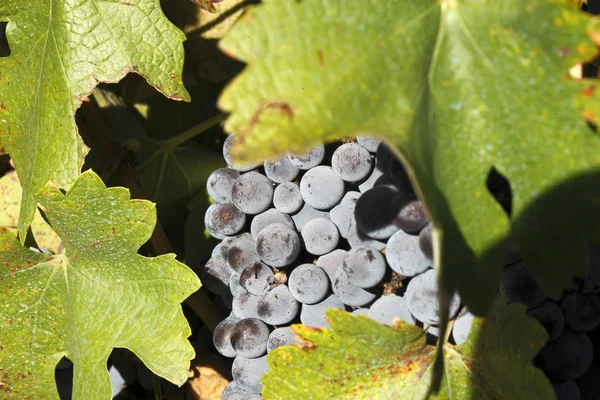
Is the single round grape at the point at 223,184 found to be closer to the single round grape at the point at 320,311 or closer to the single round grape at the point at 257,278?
the single round grape at the point at 257,278

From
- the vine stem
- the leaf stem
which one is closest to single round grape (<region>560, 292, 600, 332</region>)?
the vine stem

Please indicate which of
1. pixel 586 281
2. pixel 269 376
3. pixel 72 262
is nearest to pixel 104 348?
pixel 72 262

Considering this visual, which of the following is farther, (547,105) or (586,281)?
(586,281)

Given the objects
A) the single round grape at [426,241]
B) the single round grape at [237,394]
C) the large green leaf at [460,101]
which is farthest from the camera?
the single round grape at [237,394]

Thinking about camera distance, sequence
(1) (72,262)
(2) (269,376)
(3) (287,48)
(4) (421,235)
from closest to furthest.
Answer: (3) (287,48), (4) (421,235), (2) (269,376), (1) (72,262)

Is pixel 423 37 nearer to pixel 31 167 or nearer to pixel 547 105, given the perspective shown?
pixel 547 105

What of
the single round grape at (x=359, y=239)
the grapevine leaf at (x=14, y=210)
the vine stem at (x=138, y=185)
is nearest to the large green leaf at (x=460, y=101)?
the single round grape at (x=359, y=239)

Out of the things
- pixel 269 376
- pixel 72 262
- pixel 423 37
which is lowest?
pixel 269 376

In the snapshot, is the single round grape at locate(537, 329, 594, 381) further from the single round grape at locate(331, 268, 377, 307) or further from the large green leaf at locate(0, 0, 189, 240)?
the large green leaf at locate(0, 0, 189, 240)
